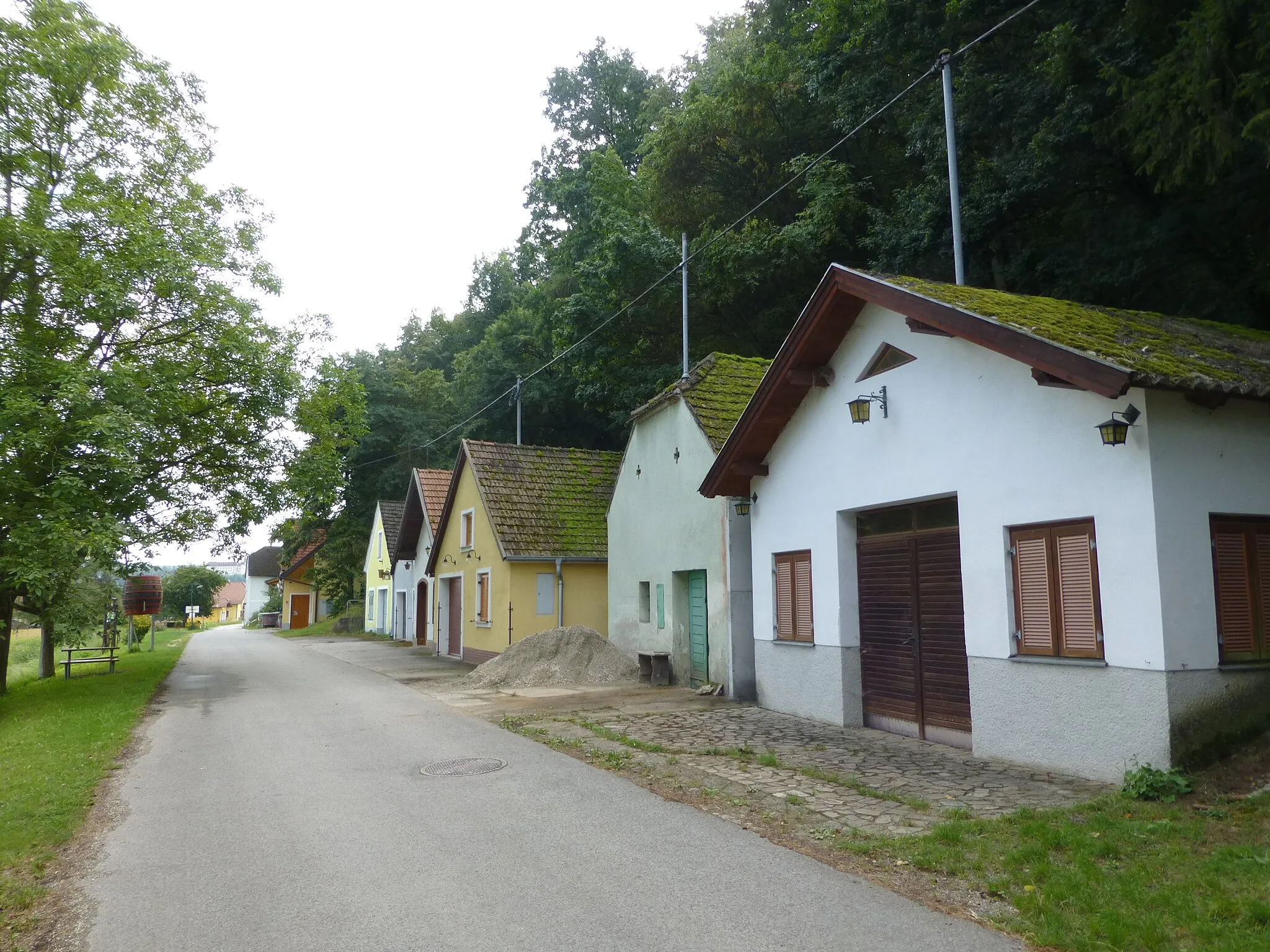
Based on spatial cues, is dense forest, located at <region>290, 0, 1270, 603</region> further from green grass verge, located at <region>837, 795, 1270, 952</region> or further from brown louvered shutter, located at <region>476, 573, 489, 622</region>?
green grass verge, located at <region>837, 795, 1270, 952</region>

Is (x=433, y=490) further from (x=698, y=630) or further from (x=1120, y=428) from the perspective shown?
(x=1120, y=428)

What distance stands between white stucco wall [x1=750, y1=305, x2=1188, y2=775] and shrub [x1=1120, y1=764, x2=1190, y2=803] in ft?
0.87

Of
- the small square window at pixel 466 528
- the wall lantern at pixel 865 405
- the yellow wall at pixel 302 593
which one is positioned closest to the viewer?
the wall lantern at pixel 865 405

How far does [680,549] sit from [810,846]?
10.3m

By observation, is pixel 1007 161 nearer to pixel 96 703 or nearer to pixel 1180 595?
pixel 1180 595

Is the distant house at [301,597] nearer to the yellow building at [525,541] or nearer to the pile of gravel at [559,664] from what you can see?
the yellow building at [525,541]

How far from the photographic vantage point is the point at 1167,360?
796 centimetres

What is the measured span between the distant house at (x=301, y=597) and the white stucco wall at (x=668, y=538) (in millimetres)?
44666

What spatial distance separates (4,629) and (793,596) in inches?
654

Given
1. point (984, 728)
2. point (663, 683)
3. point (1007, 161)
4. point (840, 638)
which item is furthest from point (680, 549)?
point (1007, 161)

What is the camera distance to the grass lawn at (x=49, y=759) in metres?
6.46

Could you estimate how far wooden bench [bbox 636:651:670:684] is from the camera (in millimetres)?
17016

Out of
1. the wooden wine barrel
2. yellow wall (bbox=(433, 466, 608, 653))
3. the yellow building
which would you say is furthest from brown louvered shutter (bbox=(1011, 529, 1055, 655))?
the wooden wine barrel

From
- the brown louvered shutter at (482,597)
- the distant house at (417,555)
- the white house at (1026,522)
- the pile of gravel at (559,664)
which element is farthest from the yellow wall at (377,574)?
the white house at (1026,522)
